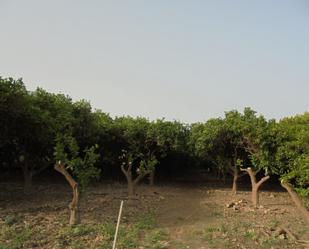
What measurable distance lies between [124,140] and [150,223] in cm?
1415

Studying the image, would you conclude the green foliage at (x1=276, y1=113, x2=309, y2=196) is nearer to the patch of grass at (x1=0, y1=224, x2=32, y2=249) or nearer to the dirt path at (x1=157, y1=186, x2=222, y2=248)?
the dirt path at (x1=157, y1=186, x2=222, y2=248)

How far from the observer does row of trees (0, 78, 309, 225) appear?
14969 mm

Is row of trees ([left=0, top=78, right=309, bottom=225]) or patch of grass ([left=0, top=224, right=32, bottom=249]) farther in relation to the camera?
row of trees ([left=0, top=78, right=309, bottom=225])

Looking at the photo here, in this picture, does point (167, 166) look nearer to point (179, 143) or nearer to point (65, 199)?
point (179, 143)

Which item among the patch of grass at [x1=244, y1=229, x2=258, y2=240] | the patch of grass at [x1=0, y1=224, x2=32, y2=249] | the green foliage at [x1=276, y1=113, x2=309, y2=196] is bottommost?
the patch of grass at [x1=0, y1=224, x2=32, y2=249]

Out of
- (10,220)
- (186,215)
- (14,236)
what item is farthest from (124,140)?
(14,236)

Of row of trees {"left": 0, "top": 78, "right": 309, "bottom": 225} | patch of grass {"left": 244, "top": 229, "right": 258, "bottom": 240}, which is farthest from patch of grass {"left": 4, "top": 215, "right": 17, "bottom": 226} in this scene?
patch of grass {"left": 244, "top": 229, "right": 258, "bottom": 240}

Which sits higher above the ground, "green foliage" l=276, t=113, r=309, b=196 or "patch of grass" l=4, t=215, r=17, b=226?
"green foliage" l=276, t=113, r=309, b=196

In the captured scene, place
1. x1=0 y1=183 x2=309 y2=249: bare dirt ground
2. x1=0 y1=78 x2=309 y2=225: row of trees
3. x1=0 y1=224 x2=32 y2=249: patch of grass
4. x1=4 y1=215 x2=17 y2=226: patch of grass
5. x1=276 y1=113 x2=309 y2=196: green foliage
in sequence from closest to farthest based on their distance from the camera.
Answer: x1=0 y1=224 x2=32 y2=249: patch of grass < x1=0 y1=183 x2=309 y2=249: bare dirt ground < x1=276 y1=113 x2=309 y2=196: green foliage < x1=4 y1=215 x2=17 y2=226: patch of grass < x1=0 y1=78 x2=309 y2=225: row of trees

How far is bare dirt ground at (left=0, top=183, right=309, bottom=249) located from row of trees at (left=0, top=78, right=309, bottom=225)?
48.7 inches

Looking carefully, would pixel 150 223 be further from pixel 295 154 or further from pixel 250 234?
pixel 295 154

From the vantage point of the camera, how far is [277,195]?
24.3 m

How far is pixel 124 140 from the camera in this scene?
2792 centimetres

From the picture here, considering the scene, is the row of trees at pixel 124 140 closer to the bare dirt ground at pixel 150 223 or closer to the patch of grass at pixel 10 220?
the bare dirt ground at pixel 150 223
